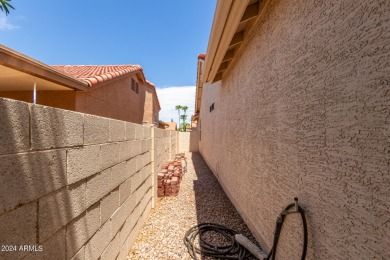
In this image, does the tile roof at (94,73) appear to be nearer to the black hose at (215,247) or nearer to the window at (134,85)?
the window at (134,85)

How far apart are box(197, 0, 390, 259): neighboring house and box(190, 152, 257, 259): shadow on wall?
3.12ft

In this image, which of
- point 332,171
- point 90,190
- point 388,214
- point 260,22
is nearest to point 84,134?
point 90,190

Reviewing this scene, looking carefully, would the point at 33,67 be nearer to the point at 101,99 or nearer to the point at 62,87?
the point at 62,87

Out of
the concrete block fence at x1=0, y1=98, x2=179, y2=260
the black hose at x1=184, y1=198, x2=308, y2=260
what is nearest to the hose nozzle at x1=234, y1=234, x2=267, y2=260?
the black hose at x1=184, y1=198, x2=308, y2=260

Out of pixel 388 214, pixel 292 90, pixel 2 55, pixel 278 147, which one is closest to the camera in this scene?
pixel 388 214

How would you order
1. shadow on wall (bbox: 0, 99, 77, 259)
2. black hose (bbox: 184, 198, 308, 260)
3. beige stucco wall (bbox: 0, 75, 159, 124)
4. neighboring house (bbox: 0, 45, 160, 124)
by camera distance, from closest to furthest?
shadow on wall (bbox: 0, 99, 77, 259) < black hose (bbox: 184, 198, 308, 260) < neighboring house (bbox: 0, 45, 160, 124) < beige stucco wall (bbox: 0, 75, 159, 124)

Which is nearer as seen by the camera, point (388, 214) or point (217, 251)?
point (388, 214)

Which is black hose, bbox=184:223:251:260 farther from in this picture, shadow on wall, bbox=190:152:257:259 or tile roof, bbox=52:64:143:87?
tile roof, bbox=52:64:143:87

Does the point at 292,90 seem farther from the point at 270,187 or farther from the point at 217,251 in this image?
the point at 217,251

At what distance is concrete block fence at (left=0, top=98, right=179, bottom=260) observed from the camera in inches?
44.1

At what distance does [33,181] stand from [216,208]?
4.55 metres

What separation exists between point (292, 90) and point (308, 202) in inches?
43.5

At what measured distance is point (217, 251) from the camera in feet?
10.9

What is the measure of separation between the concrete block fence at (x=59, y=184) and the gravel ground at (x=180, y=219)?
741 millimetres
